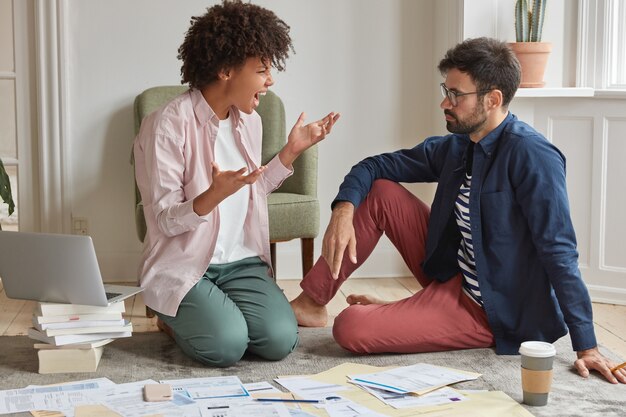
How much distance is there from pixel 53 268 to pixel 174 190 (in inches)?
16.2

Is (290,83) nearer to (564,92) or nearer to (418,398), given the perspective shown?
(564,92)

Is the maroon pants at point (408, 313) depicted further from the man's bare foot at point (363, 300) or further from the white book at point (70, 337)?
the white book at point (70, 337)

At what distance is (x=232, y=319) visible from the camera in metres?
2.80

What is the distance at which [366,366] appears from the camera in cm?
274

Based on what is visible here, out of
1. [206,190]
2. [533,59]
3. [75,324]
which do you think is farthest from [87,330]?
[533,59]

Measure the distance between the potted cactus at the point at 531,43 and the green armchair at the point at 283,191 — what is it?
909 millimetres

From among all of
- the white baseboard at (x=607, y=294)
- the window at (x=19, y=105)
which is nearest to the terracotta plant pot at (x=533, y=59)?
the white baseboard at (x=607, y=294)

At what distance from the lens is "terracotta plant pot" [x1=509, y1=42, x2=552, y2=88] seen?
3791 mm

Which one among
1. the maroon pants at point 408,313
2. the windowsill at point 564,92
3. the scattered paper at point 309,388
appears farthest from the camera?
the windowsill at point 564,92

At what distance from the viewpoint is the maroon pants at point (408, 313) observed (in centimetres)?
286

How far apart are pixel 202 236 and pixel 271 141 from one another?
1271 millimetres

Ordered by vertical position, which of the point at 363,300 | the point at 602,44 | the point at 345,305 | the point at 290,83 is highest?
the point at 602,44

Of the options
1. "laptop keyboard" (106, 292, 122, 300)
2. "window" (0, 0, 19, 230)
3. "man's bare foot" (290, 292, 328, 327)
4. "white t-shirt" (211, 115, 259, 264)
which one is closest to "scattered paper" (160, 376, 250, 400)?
"laptop keyboard" (106, 292, 122, 300)

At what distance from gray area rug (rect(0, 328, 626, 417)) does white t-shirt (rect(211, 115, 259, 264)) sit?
325 mm
